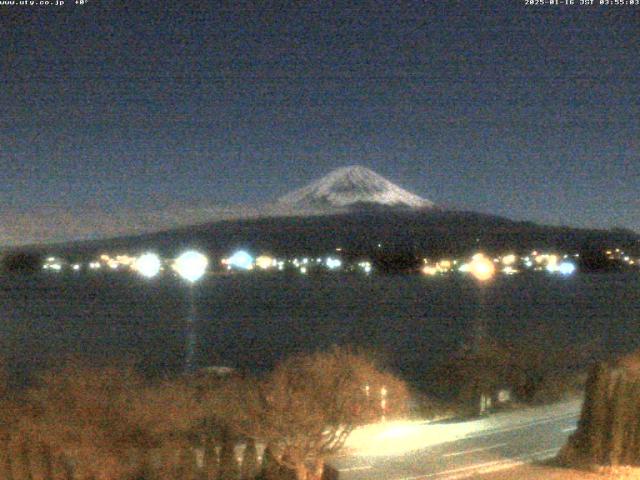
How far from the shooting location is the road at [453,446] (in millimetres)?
11648

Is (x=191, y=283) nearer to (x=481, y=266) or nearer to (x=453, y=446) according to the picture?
(x=481, y=266)

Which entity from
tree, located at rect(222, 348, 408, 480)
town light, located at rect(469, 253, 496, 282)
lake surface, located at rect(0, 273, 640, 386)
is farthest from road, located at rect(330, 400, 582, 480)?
town light, located at rect(469, 253, 496, 282)

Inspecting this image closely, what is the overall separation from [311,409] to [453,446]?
3.57 meters

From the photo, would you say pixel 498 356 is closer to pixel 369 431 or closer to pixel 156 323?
pixel 369 431

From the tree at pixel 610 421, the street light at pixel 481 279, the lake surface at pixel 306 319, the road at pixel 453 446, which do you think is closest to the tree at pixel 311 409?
the road at pixel 453 446

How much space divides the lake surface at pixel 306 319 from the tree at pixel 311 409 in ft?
24.5

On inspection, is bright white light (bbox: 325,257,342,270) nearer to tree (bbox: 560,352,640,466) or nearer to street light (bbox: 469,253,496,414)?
street light (bbox: 469,253,496,414)

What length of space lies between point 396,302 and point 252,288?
3147cm

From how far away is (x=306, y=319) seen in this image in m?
60.7

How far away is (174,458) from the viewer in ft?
35.0

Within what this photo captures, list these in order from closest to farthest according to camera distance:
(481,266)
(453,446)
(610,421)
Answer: (610,421), (453,446), (481,266)

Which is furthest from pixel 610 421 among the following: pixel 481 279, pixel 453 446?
pixel 481 279

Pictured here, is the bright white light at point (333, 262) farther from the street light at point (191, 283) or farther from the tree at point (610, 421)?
the tree at point (610, 421)

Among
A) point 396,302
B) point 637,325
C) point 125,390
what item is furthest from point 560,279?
point 125,390
